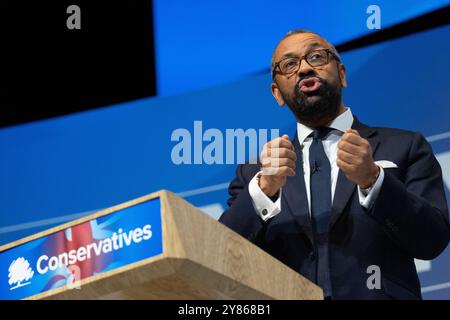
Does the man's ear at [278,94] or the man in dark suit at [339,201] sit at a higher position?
the man's ear at [278,94]

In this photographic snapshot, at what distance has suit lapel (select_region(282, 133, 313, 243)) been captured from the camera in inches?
80.7

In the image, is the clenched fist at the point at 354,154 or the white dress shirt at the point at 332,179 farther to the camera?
the white dress shirt at the point at 332,179

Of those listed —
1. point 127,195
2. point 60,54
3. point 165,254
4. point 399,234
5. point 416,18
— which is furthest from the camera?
point 60,54

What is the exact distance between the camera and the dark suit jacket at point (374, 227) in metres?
1.87

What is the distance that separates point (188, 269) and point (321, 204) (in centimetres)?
81

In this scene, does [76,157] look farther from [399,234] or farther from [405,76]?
[399,234]

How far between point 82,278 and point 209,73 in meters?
1.73

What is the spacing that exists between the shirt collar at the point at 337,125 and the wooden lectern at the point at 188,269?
2.67 feet

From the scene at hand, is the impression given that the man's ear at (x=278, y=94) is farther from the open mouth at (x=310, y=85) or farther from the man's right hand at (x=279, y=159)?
the man's right hand at (x=279, y=159)

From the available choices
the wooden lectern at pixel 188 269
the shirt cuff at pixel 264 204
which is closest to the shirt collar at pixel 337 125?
the shirt cuff at pixel 264 204

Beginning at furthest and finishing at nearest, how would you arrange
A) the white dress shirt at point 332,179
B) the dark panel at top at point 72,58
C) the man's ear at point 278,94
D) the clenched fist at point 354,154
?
the dark panel at top at point 72,58
the man's ear at point 278,94
the white dress shirt at point 332,179
the clenched fist at point 354,154

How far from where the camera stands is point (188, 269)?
135cm

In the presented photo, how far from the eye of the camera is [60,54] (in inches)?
128
